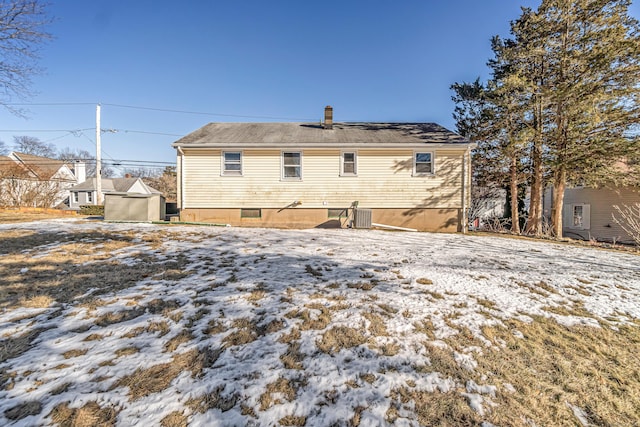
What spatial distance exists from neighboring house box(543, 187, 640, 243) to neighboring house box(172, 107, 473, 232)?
11316 millimetres

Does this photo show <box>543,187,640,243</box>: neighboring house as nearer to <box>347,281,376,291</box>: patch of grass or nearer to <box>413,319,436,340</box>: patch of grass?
<box>347,281,376,291</box>: patch of grass

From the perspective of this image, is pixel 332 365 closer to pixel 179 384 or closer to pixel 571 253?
pixel 179 384

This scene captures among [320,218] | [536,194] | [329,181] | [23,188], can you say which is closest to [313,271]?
[320,218]

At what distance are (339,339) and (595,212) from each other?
71.8ft

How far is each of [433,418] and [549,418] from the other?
3.15ft

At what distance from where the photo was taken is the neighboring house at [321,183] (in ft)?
39.1

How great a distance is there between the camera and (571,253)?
772 cm

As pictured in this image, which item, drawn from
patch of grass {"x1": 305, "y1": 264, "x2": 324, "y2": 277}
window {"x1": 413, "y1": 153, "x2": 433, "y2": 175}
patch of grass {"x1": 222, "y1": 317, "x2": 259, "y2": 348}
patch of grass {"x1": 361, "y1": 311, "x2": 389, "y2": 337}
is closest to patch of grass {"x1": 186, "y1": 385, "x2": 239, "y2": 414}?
patch of grass {"x1": 222, "y1": 317, "x2": 259, "y2": 348}

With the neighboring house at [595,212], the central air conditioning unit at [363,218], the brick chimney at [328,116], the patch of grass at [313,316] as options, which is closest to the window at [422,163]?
the central air conditioning unit at [363,218]

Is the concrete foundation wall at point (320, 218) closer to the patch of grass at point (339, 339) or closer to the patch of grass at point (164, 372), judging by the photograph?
the patch of grass at point (339, 339)

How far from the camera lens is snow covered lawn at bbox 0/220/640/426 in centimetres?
210

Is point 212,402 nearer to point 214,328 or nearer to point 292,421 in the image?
point 292,421

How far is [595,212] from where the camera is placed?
16.6 metres

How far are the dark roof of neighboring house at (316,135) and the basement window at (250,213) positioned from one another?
2.94 metres
